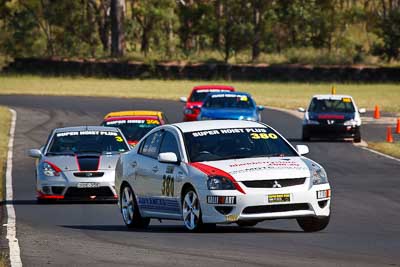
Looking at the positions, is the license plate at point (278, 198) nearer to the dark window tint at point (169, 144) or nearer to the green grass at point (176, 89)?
the dark window tint at point (169, 144)

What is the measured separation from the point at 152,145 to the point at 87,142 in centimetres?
654

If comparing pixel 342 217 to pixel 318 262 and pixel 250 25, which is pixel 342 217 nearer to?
pixel 318 262

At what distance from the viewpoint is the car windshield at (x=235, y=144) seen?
589 inches

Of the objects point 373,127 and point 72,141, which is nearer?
point 72,141

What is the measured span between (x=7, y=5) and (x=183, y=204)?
268ft

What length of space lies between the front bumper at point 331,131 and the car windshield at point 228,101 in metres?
1.99

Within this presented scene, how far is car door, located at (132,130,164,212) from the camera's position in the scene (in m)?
15.8

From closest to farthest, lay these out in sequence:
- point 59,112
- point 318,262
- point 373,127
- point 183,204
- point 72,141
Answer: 1. point 318,262
2. point 183,204
3. point 72,141
4. point 373,127
5. point 59,112

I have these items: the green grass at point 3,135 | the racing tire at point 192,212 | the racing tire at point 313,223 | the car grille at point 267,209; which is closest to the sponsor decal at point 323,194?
the racing tire at point 313,223

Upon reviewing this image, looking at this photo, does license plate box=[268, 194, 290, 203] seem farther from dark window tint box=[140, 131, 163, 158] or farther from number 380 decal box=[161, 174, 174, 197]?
dark window tint box=[140, 131, 163, 158]

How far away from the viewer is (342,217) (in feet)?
57.2

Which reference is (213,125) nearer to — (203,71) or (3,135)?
(3,135)

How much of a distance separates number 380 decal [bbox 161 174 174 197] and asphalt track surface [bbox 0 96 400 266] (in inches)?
19.3

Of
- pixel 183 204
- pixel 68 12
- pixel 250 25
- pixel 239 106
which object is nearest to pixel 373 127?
pixel 239 106
